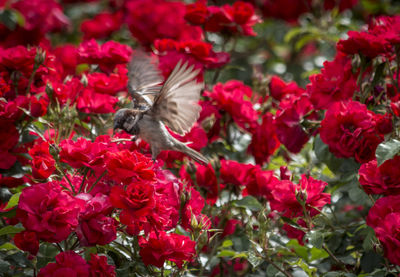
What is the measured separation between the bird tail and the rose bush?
0.26 ft

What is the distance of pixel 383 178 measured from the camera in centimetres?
152

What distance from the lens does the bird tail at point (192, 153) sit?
190cm

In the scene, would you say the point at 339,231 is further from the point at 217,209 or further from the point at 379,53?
the point at 379,53

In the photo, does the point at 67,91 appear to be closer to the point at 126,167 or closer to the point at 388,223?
the point at 126,167

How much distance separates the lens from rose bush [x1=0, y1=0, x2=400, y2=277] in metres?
1.37

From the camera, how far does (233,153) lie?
2287mm

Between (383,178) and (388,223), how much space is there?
0.14 meters

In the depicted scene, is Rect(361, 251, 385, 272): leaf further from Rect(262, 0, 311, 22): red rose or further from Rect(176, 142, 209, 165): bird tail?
Rect(262, 0, 311, 22): red rose

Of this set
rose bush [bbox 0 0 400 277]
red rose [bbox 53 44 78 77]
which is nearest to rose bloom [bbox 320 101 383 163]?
rose bush [bbox 0 0 400 277]

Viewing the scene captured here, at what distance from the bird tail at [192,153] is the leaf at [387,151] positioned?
63 cm

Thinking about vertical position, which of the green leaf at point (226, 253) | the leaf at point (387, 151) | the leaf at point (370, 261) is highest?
the leaf at point (387, 151)

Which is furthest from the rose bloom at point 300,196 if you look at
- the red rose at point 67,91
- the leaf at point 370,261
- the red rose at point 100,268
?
the red rose at point 67,91

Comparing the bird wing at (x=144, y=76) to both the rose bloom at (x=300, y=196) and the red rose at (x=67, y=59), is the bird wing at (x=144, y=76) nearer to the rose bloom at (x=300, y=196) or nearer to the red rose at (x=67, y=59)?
the rose bloom at (x=300, y=196)

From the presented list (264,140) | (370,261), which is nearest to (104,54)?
(264,140)
